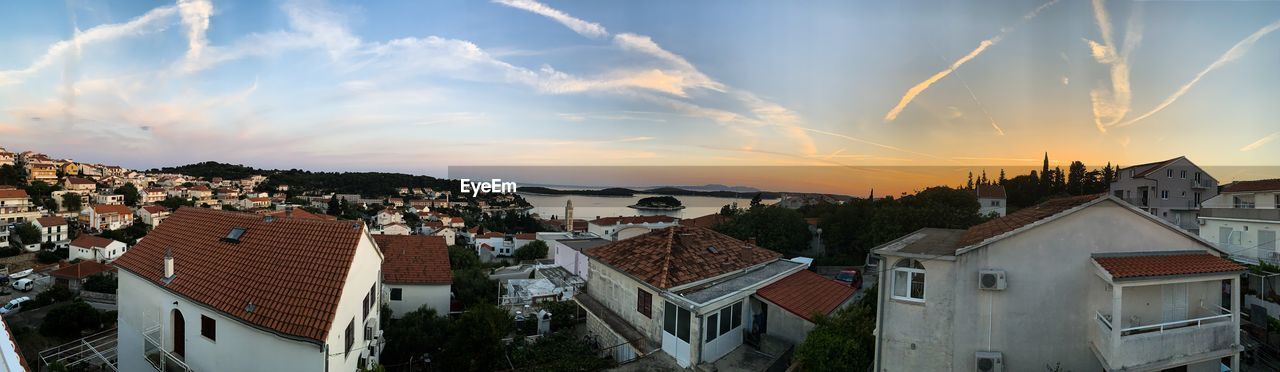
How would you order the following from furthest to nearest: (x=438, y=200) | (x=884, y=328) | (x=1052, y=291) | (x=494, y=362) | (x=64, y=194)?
(x=438, y=200), (x=64, y=194), (x=494, y=362), (x=884, y=328), (x=1052, y=291)

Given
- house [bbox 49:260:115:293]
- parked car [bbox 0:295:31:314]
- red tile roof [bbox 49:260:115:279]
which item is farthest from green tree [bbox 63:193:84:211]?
parked car [bbox 0:295:31:314]

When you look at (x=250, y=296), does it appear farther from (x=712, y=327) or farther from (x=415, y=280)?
(x=712, y=327)

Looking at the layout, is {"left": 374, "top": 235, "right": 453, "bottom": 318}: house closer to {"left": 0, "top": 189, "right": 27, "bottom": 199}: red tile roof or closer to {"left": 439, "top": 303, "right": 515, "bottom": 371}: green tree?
{"left": 439, "top": 303, "right": 515, "bottom": 371}: green tree

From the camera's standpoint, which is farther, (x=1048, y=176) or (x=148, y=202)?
(x=148, y=202)

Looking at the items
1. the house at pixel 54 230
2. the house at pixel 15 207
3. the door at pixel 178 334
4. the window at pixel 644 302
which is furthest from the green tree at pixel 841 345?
the house at pixel 15 207

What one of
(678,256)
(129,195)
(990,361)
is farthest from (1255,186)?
(129,195)

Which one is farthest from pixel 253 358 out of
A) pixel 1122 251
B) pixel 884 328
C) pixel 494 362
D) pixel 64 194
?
pixel 64 194

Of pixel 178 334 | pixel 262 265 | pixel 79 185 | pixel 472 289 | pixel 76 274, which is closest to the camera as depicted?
pixel 262 265

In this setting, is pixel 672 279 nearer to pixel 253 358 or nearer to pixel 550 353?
pixel 550 353
